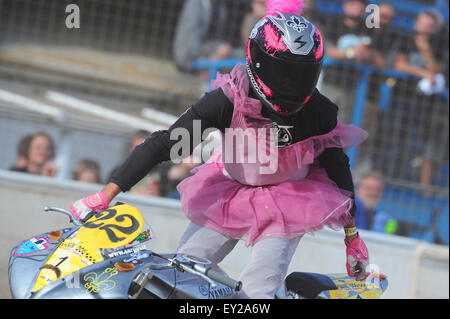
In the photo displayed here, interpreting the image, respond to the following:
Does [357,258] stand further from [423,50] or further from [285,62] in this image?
[423,50]

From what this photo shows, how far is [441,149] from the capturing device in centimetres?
579

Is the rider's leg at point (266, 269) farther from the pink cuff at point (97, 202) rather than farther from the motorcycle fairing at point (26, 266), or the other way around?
the motorcycle fairing at point (26, 266)

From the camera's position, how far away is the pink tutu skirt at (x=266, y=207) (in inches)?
112

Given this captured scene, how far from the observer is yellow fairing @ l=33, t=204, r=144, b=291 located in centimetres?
210

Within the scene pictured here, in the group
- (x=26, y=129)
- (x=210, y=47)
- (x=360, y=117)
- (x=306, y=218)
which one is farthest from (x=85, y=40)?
(x=306, y=218)

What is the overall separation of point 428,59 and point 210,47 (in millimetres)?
2301

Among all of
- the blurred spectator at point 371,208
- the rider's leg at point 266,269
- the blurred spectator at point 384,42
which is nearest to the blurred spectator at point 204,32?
the blurred spectator at point 384,42

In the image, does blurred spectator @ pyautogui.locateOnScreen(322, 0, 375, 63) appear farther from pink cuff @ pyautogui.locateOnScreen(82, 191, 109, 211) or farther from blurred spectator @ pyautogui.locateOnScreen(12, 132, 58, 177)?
pink cuff @ pyautogui.locateOnScreen(82, 191, 109, 211)

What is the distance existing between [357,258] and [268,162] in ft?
2.45

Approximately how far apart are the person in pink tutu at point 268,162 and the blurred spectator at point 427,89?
295 centimetres

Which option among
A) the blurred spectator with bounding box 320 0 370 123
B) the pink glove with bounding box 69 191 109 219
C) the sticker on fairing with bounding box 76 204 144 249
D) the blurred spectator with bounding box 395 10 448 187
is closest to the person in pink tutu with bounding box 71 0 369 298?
the pink glove with bounding box 69 191 109 219

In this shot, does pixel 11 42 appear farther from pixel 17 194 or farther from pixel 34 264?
pixel 34 264

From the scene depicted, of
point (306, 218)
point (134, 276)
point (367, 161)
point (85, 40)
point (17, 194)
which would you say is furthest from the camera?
point (85, 40)

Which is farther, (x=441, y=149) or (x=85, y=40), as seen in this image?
(x=85, y=40)
